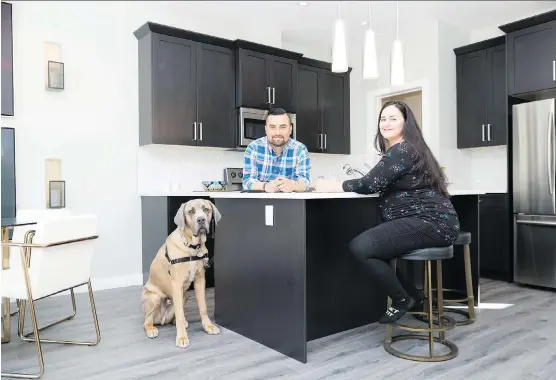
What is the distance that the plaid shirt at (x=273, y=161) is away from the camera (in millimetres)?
3139

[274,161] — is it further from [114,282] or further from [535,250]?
[535,250]

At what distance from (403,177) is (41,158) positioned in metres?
3.17

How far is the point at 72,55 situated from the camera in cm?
412

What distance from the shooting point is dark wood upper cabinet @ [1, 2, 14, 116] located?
3.70 m

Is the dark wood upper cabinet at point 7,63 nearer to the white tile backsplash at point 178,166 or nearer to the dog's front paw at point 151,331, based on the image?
the white tile backsplash at point 178,166

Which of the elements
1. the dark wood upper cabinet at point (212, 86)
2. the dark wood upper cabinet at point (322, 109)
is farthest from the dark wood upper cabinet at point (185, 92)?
the dark wood upper cabinet at point (322, 109)

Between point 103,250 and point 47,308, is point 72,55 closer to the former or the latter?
point 103,250

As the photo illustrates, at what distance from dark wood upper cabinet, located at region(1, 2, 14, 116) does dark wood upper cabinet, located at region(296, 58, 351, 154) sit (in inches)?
116

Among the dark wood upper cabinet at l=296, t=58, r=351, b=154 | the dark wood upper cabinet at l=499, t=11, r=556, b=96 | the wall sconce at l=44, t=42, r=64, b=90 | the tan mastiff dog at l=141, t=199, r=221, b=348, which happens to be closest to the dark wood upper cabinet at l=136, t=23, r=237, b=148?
the wall sconce at l=44, t=42, r=64, b=90

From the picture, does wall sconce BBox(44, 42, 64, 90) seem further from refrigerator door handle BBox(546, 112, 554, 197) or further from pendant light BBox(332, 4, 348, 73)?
refrigerator door handle BBox(546, 112, 554, 197)

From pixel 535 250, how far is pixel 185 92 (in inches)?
146

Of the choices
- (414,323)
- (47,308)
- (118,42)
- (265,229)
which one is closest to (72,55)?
(118,42)

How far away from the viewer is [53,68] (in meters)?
3.94

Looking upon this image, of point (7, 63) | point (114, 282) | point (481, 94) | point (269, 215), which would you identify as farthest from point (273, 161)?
point (481, 94)
